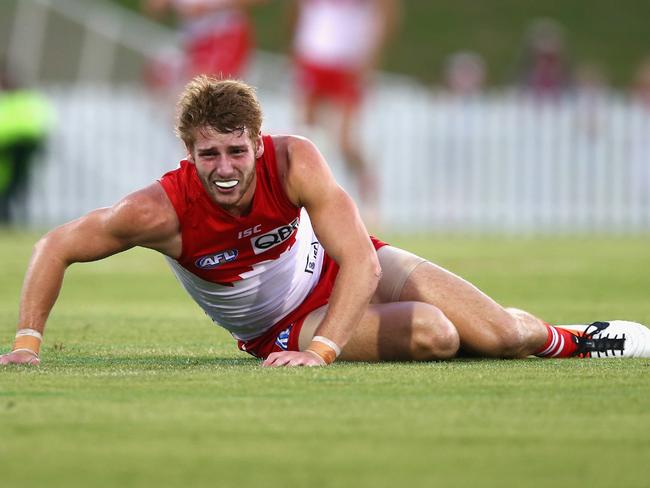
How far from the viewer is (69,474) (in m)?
4.17

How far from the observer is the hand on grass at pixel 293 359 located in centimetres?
646

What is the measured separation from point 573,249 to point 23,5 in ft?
39.3

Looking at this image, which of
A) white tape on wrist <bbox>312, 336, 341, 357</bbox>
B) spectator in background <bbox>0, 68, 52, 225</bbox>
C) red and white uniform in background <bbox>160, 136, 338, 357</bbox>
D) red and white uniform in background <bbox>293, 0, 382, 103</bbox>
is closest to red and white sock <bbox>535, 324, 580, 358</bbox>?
red and white uniform in background <bbox>160, 136, 338, 357</bbox>

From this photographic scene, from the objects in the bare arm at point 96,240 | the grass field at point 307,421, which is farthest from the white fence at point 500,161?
the bare arm at point 96,240

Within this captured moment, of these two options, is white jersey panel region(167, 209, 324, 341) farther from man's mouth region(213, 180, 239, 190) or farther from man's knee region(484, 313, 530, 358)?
man's knee region(484, 313, 530, 358)

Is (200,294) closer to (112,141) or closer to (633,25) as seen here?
(112,141)

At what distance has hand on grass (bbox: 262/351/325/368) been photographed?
21.2ft

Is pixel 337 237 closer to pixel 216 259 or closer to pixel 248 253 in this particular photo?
pixel 248 253

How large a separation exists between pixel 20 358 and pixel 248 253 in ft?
3.55

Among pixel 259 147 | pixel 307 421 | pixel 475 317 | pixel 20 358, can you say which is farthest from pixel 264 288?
pixel 307 421

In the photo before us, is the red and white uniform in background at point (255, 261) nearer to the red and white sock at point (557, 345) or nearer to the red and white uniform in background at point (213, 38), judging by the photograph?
the red and white sock at point (557, 345)

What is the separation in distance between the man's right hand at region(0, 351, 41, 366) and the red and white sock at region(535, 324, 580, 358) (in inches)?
94.1

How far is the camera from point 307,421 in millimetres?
5012

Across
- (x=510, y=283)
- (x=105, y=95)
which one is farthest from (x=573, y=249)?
(x=105, y=95)
